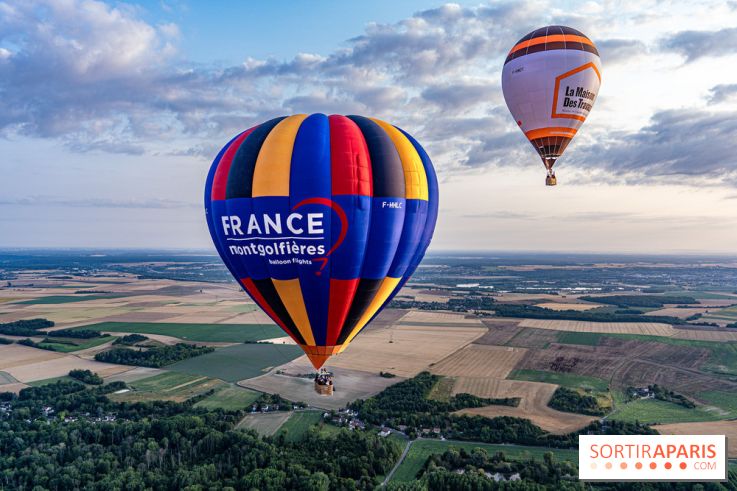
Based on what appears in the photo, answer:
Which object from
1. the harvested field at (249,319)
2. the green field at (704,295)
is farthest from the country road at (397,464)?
the green field at (704,295)

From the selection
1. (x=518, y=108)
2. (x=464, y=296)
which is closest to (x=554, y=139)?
(x=518, y=108)

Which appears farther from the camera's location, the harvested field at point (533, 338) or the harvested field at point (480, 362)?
the harvested field at point (533, 338)

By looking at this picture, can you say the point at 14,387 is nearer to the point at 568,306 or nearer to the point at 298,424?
the point at 298,424

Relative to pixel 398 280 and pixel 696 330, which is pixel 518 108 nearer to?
pixel 398 280

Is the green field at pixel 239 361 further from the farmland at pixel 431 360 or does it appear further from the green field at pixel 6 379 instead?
the green field at pixel 6 379

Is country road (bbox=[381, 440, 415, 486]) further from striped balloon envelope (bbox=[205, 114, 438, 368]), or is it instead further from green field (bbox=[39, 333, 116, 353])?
green field (bbox=[39, 333, 116, 353])

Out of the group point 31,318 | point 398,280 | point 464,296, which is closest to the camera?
point 398,280

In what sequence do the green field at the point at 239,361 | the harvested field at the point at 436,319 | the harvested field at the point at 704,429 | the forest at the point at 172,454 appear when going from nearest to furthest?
the forest at the point at 172,454, the harvested field at the point at 704,429, the green field at the point at 239,361, the harvested field at the point at 436,319
